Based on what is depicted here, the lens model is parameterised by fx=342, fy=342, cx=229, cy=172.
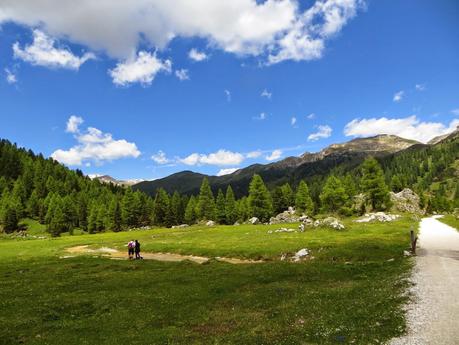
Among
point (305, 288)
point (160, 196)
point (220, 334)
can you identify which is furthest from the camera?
point (160, 196)

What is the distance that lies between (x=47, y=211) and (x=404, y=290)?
555 ft

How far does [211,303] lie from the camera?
24844 millimetres

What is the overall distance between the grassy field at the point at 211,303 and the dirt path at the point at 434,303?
83cm

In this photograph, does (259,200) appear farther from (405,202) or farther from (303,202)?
(405,202)

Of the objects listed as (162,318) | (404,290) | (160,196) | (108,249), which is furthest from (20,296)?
(160,196)

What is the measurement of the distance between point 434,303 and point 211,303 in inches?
560

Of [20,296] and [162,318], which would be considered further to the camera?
[20,296]

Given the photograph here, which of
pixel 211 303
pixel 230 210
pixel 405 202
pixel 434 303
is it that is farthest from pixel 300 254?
pixel 405 202

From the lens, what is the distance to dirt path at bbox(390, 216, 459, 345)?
14.8 m

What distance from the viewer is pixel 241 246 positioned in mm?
→ 56219

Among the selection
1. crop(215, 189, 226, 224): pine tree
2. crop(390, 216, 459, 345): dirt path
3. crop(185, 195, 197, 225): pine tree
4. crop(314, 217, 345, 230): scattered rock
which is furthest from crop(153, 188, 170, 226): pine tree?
crop(390, 216, 459, 345): dirt path

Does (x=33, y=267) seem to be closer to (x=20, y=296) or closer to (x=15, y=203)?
(x=20, y=296)

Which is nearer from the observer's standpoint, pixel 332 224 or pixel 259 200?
pixel 332 224

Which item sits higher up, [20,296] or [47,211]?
[47,211]
